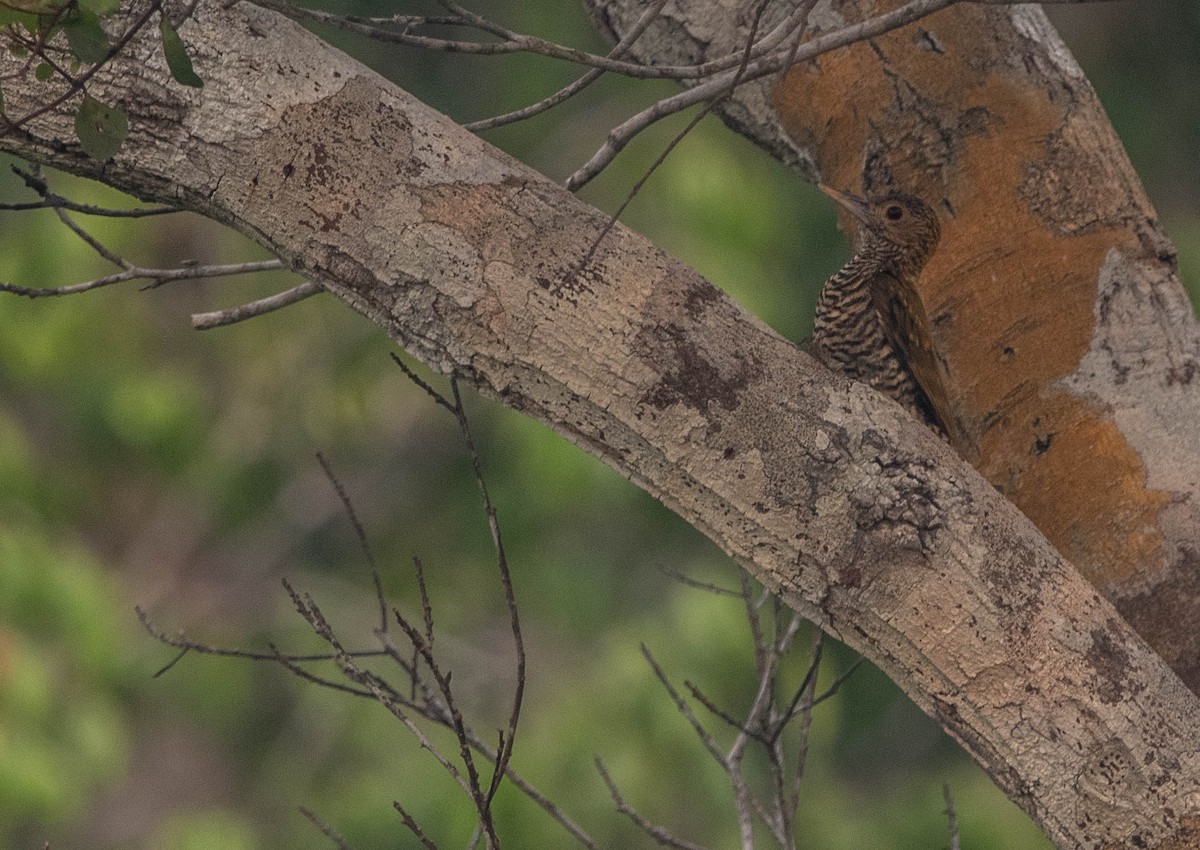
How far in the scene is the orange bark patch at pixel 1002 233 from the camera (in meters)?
2.80

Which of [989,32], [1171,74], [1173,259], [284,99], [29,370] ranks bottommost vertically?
[284,99]

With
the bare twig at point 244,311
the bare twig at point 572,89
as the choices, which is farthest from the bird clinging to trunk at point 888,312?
the bare twig at point 244,311

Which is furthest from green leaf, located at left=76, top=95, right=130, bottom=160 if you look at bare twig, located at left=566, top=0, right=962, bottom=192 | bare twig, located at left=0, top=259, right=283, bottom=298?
bare twig, located at left=566, top=0, right=962, bottom=192

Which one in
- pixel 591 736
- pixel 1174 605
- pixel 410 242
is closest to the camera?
pixel 410 242

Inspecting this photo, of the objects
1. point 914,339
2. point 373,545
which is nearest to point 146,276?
point 914,339

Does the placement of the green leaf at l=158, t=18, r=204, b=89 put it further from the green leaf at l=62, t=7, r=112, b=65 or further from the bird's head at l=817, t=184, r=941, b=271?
the bird's head at l=817, t=184, r=941, b=271

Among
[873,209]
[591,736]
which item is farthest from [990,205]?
[591,736]

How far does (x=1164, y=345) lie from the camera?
282 cm

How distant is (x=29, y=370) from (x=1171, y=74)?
21.4 feet

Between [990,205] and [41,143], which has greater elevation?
[990,205]

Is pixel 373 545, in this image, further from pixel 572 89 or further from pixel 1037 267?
pixel 572 89

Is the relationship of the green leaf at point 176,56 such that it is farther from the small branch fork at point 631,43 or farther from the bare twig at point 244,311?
the bare twig at point 244,311

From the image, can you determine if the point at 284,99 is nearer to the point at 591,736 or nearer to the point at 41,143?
the point at 41,143

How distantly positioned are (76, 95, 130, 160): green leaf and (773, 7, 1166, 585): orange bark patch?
4.95 feet
